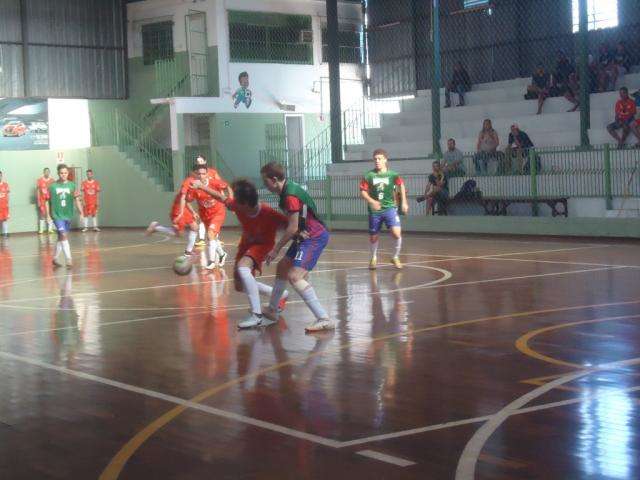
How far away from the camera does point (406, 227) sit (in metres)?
30.5

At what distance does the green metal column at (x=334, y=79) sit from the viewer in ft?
116

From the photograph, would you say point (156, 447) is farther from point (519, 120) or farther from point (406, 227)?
point (519, 120)

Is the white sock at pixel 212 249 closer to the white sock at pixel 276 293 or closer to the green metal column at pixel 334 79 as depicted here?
the white sock at pixel 276 293

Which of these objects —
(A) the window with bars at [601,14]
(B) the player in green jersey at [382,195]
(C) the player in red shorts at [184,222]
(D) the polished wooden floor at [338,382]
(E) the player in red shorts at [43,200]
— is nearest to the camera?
(D) the polished wooden floor at [338,382]

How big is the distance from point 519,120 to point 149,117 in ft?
48.5

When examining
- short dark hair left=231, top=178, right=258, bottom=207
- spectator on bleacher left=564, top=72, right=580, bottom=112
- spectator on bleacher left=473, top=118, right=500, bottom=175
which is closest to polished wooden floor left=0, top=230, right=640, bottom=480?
short dark hair left=231, top=178, right=258, bottom=207

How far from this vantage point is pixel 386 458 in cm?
670

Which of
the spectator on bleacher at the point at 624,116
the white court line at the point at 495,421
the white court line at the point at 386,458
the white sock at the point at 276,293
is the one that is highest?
the spectator on bleacher at the point at 624,116

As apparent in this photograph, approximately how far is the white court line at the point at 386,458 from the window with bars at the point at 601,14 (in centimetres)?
2810

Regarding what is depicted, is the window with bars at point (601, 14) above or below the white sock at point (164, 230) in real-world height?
above

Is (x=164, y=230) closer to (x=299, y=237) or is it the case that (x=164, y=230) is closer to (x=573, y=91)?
(x=299, y=237)

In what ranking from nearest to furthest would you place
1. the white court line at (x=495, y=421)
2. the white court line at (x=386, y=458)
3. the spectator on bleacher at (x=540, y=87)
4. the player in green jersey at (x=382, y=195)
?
the white court line at (x=495, y=421) → the white court line at (x=386, y=458) → the player in green jersey at (x=382, y=195) → the spectator on bleacher at (x=540, y=87)

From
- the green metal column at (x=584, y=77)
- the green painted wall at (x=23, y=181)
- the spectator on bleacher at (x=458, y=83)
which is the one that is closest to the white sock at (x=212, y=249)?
the green metal column at (x=584, y=77)

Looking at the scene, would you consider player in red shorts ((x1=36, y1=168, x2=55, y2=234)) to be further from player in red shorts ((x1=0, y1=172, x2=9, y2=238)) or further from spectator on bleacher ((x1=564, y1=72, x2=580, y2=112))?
spectator on bleacher ((x1=564, y1=72, x2=580, y2=112))
